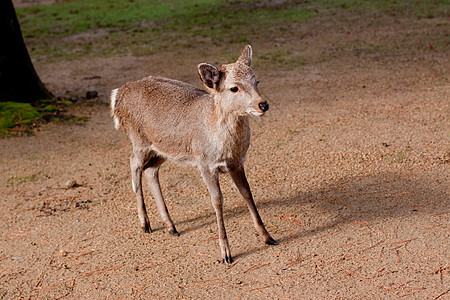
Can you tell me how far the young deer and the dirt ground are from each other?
333 millimetres

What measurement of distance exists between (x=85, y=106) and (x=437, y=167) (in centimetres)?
581

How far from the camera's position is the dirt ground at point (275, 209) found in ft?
13.9

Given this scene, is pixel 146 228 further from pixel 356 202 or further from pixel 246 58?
pixel 356 202

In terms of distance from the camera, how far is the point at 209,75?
174 inches

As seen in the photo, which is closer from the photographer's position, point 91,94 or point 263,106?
point 263,106

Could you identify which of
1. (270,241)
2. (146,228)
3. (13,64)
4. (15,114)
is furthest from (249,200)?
(13,64)

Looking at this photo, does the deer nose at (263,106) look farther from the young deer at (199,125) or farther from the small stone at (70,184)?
the small stone at (70,184)

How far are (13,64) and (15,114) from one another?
2.86 feet

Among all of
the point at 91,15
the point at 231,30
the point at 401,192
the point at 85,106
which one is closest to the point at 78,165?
the point at 85,106

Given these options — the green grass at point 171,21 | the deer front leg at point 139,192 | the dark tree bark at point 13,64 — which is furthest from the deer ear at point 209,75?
the green grass at point 171,21

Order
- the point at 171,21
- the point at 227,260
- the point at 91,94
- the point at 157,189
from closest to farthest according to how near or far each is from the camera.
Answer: the point at 227,260 → the point at 157,189 → the point at 91,94 → the point at 171,21

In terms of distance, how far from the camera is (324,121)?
24.7 ft

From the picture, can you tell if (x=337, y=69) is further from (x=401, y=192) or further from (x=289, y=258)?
(x=289, y=258)

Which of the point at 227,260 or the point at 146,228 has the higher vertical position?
the point at 227,260
